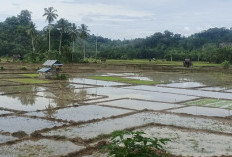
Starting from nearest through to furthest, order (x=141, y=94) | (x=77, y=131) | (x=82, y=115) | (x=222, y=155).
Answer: (x=222, y=155) → (x=77, y=131) → (x=82, y=115) → (x=141, y=94)

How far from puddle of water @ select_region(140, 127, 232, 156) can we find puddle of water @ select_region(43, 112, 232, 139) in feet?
3.54

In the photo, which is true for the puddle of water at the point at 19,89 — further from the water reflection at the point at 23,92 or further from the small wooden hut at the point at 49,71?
the small wooden hut at the point at 49,71

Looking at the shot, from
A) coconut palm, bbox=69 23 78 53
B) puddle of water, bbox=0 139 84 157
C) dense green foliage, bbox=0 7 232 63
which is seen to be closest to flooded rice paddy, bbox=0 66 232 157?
puddle of water, bbox=0 139 84 157

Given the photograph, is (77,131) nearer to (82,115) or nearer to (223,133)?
(82,115)

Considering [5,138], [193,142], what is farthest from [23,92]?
[193,142]

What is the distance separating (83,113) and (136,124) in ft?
9.83

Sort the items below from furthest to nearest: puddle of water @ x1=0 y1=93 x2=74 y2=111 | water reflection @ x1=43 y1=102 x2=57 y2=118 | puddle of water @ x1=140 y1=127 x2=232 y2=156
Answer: puddle of water @ x1=0 y1=93 x2=74 y2=111
water reflection @ x1=43 y1=102 x2=57 y2=118
puddle of water @ x1=140 y1=127 x2=232 y2=156

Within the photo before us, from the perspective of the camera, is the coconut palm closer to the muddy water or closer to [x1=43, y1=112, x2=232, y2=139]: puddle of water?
[x1=43, y1=112, x2=232, y2=139]: puddle of water

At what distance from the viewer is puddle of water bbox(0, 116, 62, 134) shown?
1184cm

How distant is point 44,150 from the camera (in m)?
9.41

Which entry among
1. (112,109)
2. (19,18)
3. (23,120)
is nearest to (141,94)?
(112,109)

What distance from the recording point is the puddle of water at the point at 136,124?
11.6 metres

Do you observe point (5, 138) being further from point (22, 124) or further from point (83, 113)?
point (83, 113)

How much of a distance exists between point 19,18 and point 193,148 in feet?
248
